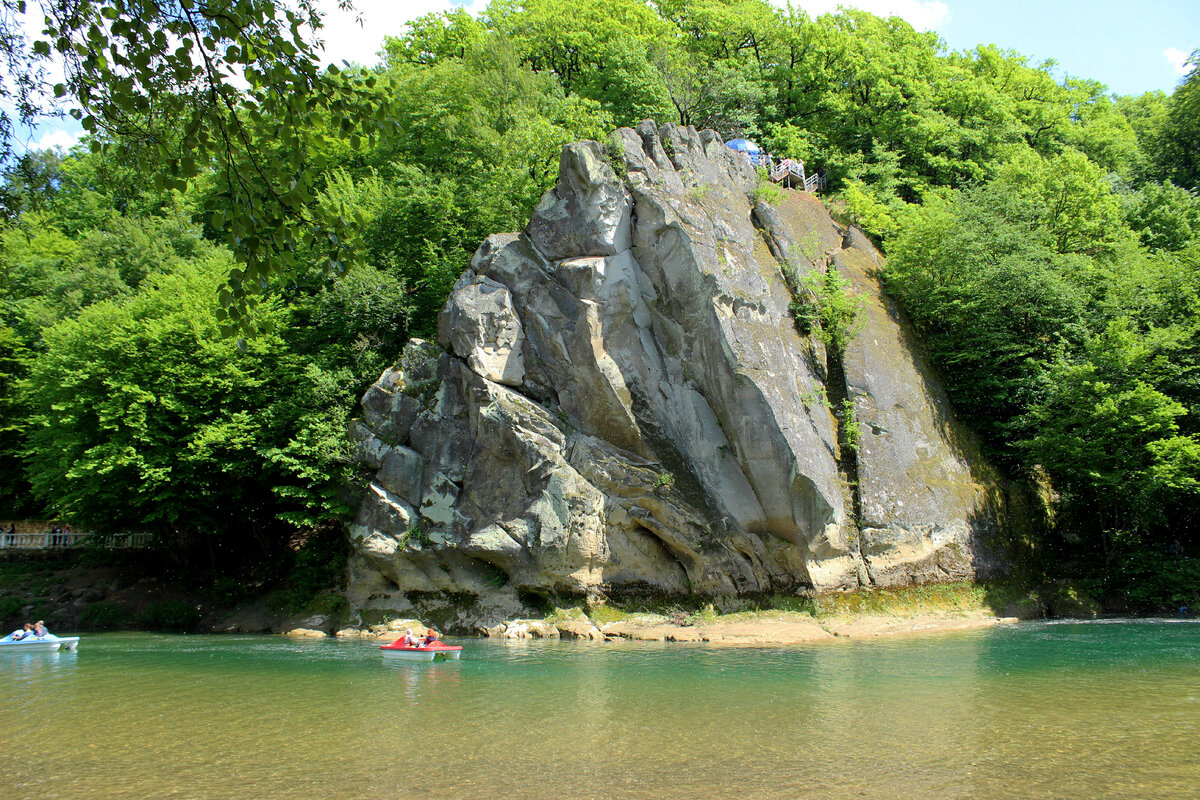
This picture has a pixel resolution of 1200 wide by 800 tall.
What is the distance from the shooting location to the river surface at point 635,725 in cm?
873

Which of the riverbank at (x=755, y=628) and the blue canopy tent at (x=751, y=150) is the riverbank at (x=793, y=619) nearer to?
the riverbank at (x=755, y=628)

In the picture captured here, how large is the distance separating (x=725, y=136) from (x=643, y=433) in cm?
2024

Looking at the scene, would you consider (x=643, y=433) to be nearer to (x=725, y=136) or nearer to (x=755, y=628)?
(x=755, y=628)

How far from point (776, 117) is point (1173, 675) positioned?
3306cm

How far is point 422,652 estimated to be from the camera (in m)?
18.1

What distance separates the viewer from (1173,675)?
534 inches

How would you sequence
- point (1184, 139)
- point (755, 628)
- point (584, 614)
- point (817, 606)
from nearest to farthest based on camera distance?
1. point (755, 628)
2. point (817, 606)
3. point (584, 614)
4. point (1184, 139)

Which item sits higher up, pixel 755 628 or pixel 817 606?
pixel 817 606

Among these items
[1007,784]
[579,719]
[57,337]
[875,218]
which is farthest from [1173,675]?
[57,337]

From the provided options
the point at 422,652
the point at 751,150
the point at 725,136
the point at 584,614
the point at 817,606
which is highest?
the point at 725,136

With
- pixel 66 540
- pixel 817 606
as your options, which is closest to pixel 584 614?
pixel 817 606

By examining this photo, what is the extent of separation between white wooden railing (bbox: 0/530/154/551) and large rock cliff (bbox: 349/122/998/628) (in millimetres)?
13640

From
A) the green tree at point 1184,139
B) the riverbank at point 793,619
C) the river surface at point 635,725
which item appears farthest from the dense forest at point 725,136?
the river surface at point 635,725

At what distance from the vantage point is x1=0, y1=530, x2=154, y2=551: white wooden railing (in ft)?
106
